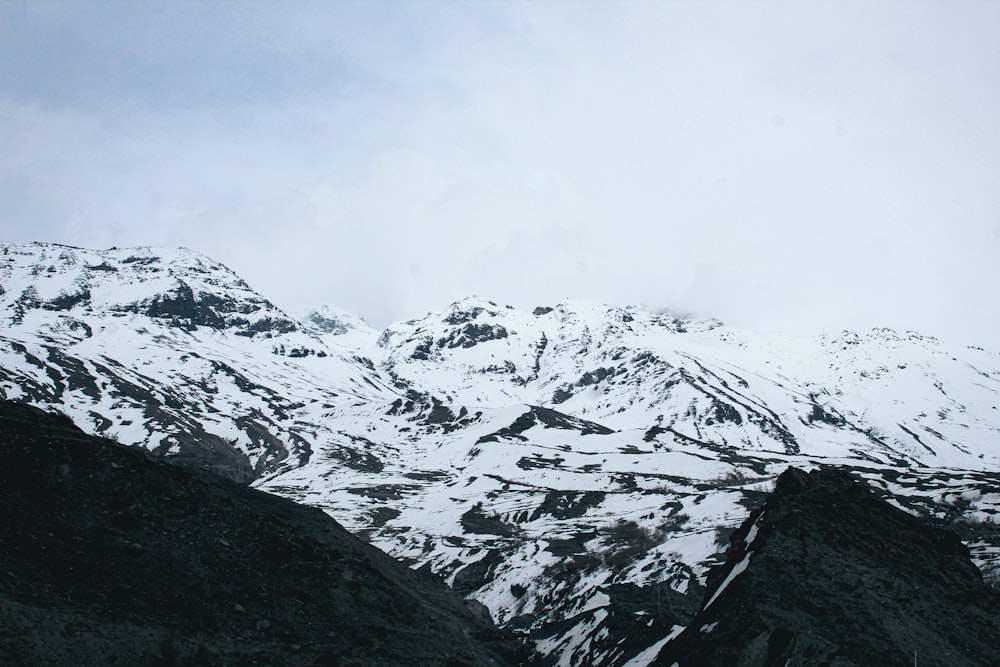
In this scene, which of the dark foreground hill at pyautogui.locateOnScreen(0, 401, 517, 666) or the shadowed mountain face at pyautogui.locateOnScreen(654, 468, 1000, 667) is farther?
the dark foreground hill at pyautogui.locateOnScreen(0, 401, 517, 666)

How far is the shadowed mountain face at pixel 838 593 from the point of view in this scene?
22.3 m

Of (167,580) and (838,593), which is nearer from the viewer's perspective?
(838,593)

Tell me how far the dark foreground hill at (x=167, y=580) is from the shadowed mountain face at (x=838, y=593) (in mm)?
12887

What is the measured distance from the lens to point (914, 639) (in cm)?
2316

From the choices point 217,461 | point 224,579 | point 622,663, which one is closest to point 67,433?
point 224,579

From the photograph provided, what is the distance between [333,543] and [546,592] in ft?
130

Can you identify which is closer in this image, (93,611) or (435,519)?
(93,611)

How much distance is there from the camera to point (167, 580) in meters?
27.9

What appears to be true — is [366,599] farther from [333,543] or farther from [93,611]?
[93,611]

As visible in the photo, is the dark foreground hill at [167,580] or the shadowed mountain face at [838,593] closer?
the shadowed mountain face at [838,593]

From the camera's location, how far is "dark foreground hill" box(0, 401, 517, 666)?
76.7 ft

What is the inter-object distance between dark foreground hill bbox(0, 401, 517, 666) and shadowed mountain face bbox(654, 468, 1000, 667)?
12.9 metres

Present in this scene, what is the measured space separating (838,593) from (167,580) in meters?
24.5

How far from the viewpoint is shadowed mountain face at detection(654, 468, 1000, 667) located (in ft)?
73.1
